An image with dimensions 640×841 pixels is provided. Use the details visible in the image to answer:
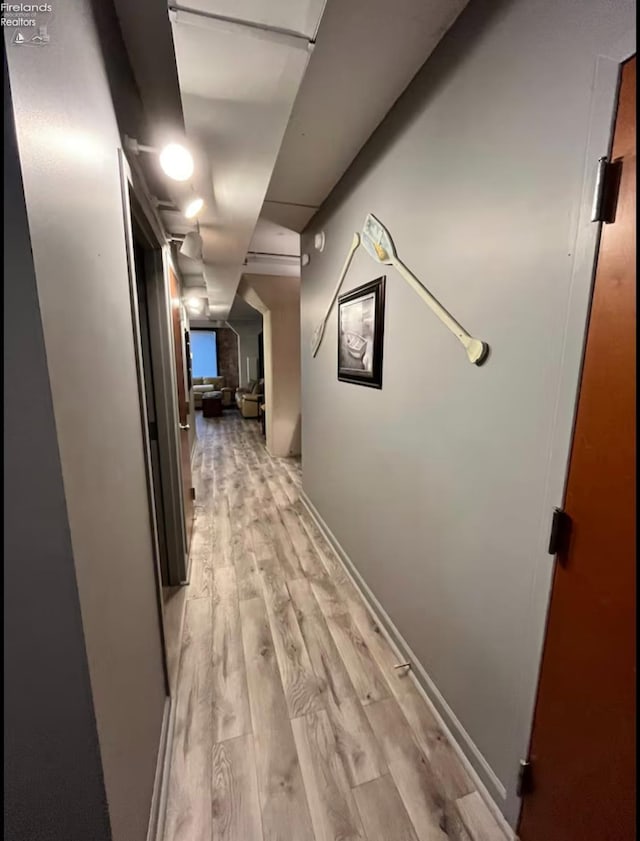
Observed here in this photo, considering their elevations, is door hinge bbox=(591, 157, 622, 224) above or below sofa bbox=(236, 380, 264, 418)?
above

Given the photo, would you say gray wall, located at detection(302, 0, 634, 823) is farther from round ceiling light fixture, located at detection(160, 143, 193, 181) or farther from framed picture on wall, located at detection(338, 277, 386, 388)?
round ceiling light fixture, located at detection(160, 143, 193, 181)

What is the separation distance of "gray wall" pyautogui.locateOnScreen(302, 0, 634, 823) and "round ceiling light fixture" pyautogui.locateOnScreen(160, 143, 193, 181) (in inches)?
36.2

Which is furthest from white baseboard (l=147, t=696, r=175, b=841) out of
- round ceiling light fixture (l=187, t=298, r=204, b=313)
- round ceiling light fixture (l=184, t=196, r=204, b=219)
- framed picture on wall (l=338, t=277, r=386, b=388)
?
round ceiling light fixture (l=187, t=298, r=204, b=313)

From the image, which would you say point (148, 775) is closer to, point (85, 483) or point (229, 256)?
point (85, 483)

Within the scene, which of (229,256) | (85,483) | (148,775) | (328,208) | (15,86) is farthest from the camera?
(229,256)

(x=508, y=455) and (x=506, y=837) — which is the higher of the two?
(x=508, y=455)

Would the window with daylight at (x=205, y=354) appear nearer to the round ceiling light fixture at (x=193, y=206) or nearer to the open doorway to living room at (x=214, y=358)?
the open doorway to living room at (x=214, y=358)

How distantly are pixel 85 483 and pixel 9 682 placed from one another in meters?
0.33

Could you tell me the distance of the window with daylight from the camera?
1041 centimetres

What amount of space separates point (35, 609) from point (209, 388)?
9256mm

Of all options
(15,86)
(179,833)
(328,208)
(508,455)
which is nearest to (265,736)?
(179,833)

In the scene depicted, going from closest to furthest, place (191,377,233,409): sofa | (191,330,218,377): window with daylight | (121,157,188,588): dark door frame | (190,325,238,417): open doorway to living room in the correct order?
1. (121,157,188,588): dark door frame
2. (191,377,233,409): sofa
3. (190,325,238,417): open doorway to living room
4. (191,330,218,377): window with daylight

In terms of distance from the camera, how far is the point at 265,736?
1357mm

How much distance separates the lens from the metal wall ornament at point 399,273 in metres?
1.15
